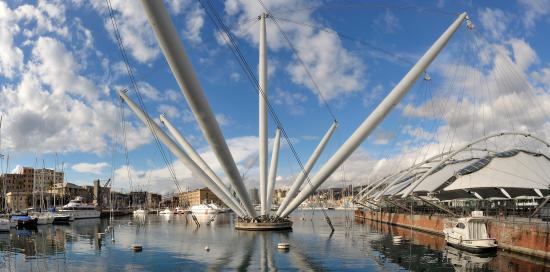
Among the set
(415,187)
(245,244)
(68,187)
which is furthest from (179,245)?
(68,187)

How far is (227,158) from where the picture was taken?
30.0 meters

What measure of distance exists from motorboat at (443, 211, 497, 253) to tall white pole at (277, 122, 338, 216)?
18952 millimetres

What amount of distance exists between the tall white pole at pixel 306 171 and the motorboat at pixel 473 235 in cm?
1895

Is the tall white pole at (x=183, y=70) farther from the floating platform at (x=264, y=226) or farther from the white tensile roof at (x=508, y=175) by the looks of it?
the white tensile roof at (x=508, y=175)

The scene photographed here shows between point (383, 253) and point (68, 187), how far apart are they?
16002 centimetres

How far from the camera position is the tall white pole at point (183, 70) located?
52.3ft

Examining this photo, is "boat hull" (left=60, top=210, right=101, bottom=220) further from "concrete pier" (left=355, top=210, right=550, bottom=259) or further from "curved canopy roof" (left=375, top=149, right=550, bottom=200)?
"concrete pier" (left=355, top=210, right=550, bottom=259)

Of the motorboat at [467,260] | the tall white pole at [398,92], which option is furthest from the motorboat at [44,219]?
the motorboat at [467,260]

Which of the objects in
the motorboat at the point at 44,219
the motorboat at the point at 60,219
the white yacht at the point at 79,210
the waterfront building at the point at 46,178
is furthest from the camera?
the waterfront building at the point at 46,178

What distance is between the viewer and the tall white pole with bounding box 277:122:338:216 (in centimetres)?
5431

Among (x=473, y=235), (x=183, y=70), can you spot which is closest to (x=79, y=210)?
(x=473, y=235)

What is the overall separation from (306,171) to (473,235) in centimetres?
2366

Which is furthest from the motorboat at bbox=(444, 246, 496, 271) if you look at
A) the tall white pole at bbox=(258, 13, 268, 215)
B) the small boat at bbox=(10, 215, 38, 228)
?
the small boat at bbox=(10, 215, 38, 228)

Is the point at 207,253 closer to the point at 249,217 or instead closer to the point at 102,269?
the point at 102,269
